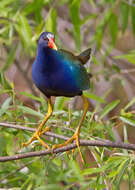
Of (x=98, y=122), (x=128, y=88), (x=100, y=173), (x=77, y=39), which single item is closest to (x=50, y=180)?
(x=100, y=173)

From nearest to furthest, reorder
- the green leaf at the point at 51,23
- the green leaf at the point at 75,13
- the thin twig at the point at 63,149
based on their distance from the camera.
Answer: the thin twig at the point at 63,149 < the green leaf at the point at 75,13 < the green leaf at the point at 51,23

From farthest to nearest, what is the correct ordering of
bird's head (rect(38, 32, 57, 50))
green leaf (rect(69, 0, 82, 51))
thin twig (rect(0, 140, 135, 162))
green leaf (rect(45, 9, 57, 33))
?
green leaf (rect(45, 9, 57, 33)) → green leaf (rect(69, 0, 82, 51)) → bird's head (rect(38, 32, 57, 50)) → thin twig (rect(0, 140, 135, 162))

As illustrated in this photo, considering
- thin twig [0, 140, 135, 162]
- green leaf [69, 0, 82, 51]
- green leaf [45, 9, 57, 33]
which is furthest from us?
green leaf [45, 9, 57, 33]

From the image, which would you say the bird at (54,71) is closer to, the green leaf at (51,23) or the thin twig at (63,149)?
the thin twig at (63,149)

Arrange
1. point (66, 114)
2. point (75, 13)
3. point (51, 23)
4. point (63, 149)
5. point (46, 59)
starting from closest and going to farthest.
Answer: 1. point (63, 149)
2. point (46, 59)
3. point (66, 114)
4. point (75, 13)
5. point (51, 23)

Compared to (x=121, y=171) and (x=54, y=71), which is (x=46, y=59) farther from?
(x=121, y=171)

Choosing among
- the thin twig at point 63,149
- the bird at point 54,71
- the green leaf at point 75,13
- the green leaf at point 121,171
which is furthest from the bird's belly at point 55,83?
the green leaf at point 75,13

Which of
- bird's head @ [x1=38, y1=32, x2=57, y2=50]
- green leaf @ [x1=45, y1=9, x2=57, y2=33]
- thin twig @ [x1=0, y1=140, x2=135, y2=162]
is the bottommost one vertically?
thin twig @ [x1=0, y1=140, x2=135, y2=162]

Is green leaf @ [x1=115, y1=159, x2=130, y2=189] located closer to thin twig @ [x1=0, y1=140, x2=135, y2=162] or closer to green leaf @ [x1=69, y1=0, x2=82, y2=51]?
thin twig @ [x1=0, y1=140, x2=135, y2=162]

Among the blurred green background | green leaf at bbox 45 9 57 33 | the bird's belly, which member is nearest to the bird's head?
the bird's belly

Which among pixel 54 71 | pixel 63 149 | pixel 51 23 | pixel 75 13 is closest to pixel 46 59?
pixel 54 71

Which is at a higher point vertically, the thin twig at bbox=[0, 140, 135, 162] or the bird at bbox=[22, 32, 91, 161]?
the bird at bbox=[22, 32, 91, 161]

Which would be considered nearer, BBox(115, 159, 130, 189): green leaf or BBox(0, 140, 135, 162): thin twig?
BBox(0, 140, 135, 162): thin twig

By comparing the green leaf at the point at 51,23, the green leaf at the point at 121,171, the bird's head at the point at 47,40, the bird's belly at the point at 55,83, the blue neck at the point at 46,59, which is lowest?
the green leaf at the point at 121,171
